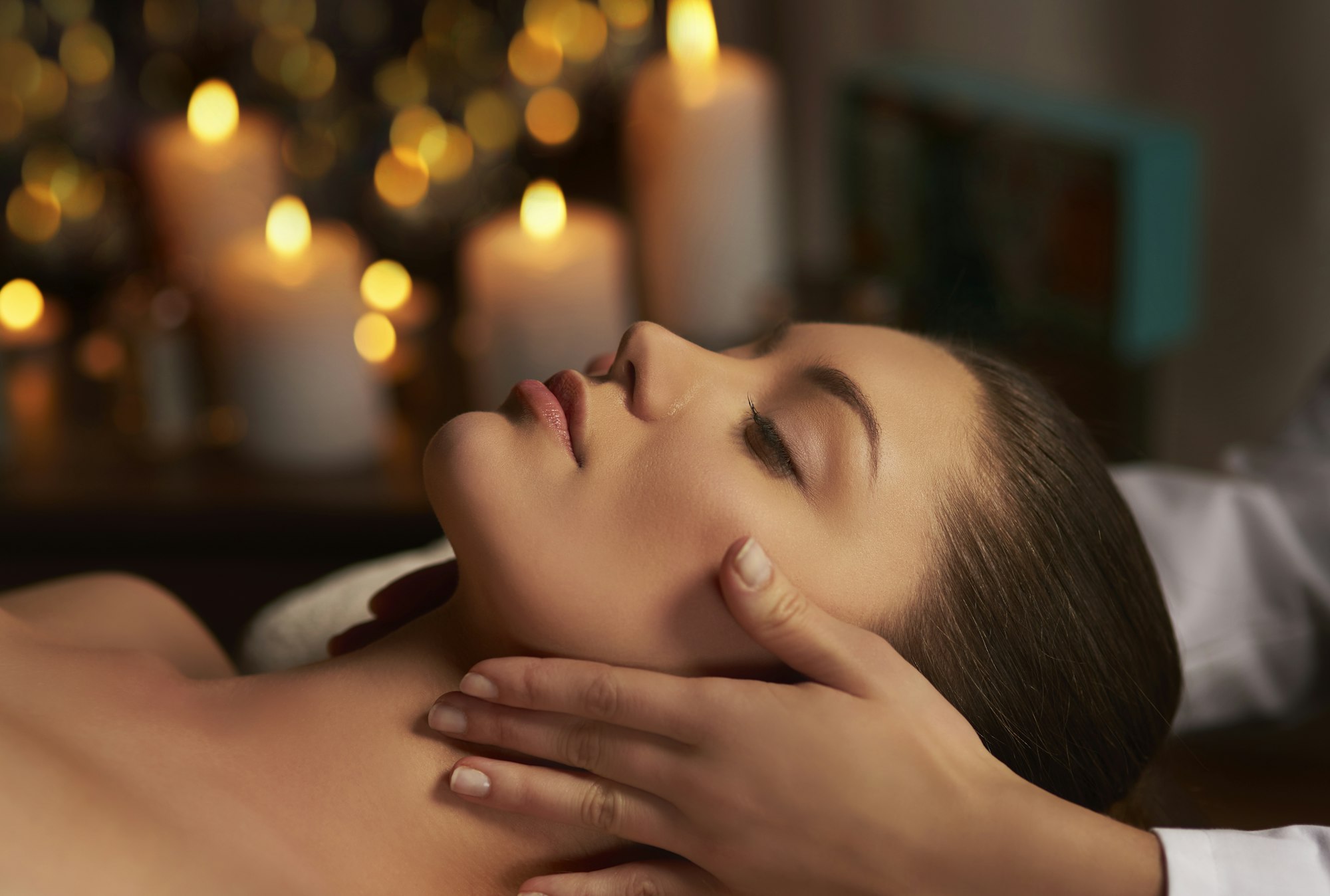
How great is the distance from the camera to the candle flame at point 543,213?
1.32 meters

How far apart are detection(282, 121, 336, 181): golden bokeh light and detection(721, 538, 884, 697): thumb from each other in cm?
136

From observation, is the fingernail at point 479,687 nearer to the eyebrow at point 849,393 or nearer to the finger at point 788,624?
the finger at point 788,624

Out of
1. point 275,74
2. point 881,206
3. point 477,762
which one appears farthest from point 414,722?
point 275,74

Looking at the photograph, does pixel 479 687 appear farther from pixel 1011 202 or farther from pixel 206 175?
pixel 206 175

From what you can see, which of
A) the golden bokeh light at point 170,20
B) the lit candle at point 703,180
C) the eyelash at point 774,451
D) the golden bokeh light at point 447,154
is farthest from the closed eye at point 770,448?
the golden bokeh light at point 170,20

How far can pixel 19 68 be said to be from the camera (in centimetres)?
165

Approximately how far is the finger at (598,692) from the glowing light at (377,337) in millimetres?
851

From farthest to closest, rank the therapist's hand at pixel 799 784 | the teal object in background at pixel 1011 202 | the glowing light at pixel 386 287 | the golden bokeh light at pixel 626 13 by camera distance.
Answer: the golden bokeh light at pixel 626 13, the glowing light at pixel 386 287, the teal object in background at pixel 1011 202, the therapist's hand at pixel 799 784

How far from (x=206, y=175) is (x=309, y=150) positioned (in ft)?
0.78

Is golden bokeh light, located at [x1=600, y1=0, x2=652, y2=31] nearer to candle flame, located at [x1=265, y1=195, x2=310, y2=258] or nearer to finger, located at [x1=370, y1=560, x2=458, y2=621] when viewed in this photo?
candle flame, located at [x1=265, y1=195, x2=310, y2=258]

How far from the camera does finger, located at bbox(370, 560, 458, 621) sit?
88 cm

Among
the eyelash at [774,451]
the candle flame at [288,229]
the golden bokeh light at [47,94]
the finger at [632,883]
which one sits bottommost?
the finger at [632,883]

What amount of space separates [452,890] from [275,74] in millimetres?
1405

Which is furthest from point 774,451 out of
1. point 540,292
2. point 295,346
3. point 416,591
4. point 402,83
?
point 402,83
